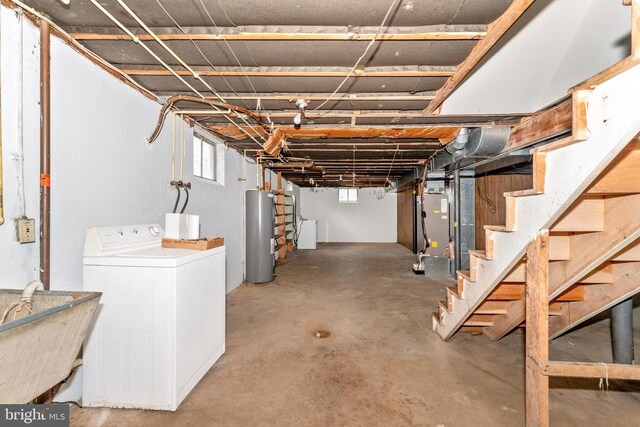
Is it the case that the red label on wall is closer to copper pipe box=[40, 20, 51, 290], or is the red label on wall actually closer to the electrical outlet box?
copper pipe box=[40, 20, 51, 290]

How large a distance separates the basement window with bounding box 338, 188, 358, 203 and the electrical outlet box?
912 cm

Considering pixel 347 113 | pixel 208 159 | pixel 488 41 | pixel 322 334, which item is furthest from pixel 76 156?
pixel 488 41

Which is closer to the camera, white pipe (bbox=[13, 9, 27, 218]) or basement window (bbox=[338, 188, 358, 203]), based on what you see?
white pipe (bbox=[13, 9, 27, 218])

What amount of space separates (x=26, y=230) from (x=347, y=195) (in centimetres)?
933

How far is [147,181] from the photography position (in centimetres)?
223

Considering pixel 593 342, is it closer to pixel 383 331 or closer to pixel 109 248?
pixel 383 331

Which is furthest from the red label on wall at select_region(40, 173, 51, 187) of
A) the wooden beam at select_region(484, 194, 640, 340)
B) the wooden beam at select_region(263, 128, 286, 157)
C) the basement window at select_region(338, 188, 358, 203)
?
the basement window at select_region(338, 188, 358, 203)

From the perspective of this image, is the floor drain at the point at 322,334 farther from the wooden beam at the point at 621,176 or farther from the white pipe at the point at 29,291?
the wooden beam at the point at 621,176

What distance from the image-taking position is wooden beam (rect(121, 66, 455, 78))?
192 cm

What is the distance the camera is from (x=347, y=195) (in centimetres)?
1026

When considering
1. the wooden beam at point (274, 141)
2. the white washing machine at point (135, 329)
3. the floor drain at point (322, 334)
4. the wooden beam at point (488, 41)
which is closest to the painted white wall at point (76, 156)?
the white washing machine at point (135, 329)

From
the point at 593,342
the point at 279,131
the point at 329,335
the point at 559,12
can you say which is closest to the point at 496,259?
the point at 329,335

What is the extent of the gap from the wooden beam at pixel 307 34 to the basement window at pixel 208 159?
5.12 ft

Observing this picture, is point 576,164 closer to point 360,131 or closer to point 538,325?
point 538,325
